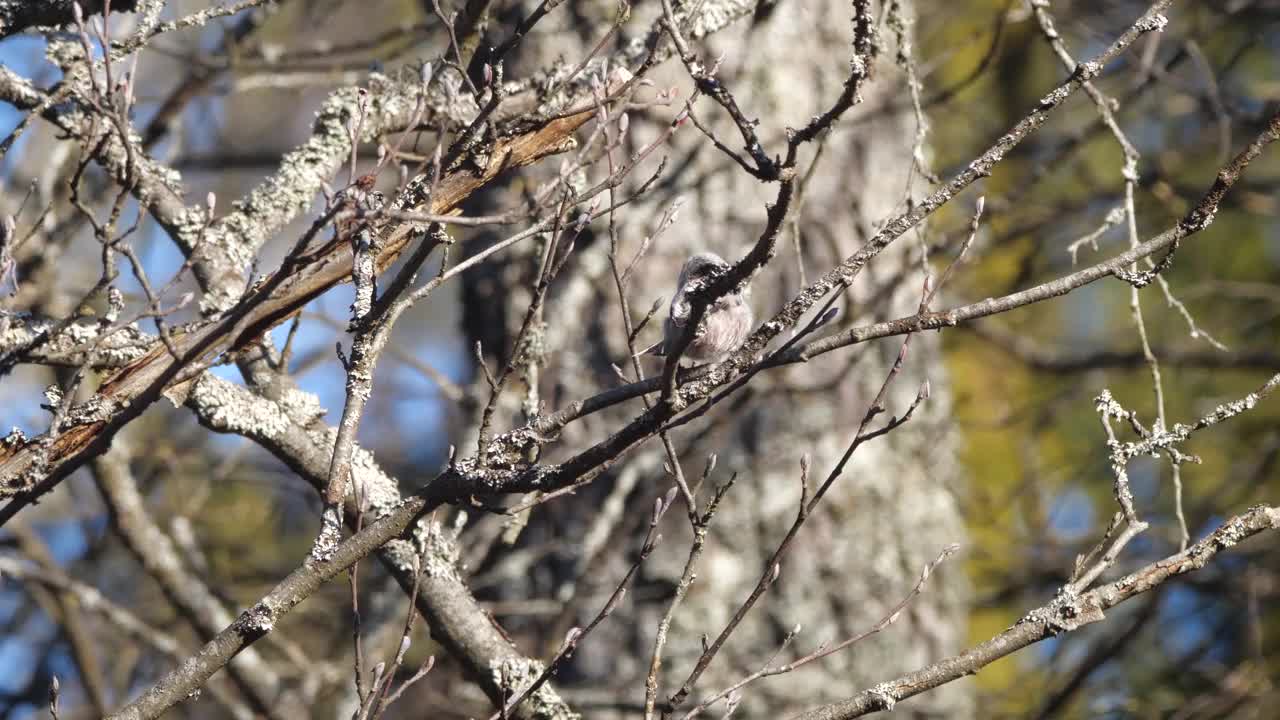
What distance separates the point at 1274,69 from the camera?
28.8 ft

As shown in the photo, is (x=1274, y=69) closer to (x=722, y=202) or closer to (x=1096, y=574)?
(x=722, y=202)

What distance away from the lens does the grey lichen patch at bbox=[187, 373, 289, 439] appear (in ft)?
7.20

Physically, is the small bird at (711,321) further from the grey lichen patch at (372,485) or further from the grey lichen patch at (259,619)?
the grey lichen patch at (259,619)

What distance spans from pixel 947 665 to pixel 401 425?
19.9 feet

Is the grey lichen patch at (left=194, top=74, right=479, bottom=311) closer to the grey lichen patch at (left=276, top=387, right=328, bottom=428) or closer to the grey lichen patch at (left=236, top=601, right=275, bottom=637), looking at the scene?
the grey lichen patch at (left=276, top=387, right=328, bottom=428)

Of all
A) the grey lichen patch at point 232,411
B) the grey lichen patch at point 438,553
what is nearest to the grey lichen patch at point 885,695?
the grey lichen patch at point 438,553

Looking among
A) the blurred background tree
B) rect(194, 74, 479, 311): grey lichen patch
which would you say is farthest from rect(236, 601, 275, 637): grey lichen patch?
the blurred background tree

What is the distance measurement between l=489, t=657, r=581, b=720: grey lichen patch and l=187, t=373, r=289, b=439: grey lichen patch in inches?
24.8

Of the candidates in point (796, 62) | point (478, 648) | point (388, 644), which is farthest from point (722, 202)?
point (478, 648)

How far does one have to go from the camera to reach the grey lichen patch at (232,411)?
7.20ft

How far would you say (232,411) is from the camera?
219 centimetres

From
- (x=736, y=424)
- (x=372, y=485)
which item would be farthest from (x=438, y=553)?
(x=736, y=424)

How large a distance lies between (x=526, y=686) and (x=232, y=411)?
78 centimetres

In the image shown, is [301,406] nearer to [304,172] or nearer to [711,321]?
[304,172]
